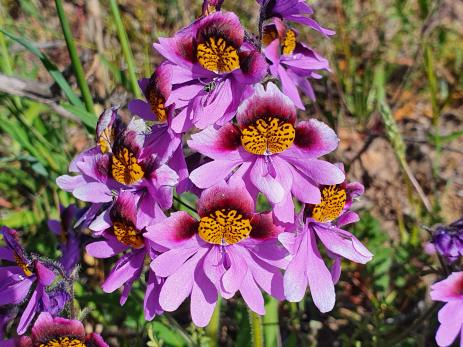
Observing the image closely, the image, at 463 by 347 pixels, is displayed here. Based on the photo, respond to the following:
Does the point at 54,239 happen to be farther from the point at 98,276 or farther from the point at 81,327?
the point at 81,327

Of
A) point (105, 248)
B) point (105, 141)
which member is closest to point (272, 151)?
point (105, 141)

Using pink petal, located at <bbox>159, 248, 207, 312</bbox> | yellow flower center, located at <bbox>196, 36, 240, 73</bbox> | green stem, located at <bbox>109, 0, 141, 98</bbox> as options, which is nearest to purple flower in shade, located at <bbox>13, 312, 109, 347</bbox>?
pink petal, located at <bbox>159, 248, 207, 312</bbox>

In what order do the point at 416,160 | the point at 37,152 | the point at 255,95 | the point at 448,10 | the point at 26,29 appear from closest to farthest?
the point at 255,95 < the point at 37,152 < the point at 416,160 < the point at 26,29 < the point at 448,10

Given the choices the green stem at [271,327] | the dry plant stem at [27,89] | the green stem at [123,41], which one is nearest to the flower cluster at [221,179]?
the green stem at [271,327]

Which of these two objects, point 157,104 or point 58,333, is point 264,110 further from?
point 58,333

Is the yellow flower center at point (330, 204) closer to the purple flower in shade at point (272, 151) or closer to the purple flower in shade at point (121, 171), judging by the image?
the purple flower in shade at point (272, 151)

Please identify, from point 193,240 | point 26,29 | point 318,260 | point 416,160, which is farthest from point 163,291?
point 26,29
